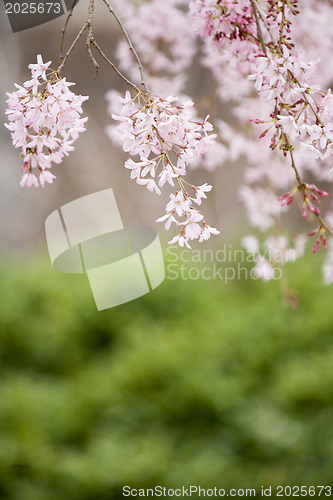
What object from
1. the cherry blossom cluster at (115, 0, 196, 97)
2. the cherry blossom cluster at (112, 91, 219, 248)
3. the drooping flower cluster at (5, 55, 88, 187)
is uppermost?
the cherry blossom cluster at (115, 0, 196, 97)

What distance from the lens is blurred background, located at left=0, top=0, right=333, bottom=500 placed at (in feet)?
8.73

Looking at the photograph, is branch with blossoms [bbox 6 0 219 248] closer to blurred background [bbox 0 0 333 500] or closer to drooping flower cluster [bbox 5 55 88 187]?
drooping flower cluster [bbox 5 55 88 187]

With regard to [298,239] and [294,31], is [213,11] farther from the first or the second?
[298,239]

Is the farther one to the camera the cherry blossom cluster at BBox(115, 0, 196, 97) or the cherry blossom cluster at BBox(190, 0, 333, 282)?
the cherry blossom cluster at BBox(115, 0, 196, 97)

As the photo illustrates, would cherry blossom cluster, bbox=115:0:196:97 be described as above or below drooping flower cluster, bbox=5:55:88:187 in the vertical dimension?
above

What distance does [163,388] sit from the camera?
3162mm

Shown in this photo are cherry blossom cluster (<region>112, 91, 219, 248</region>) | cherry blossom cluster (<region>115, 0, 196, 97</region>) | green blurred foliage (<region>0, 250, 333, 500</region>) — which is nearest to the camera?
cherry blossom cluster (<region>112, 91, 219, 248</region>)

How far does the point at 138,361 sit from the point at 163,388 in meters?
0.21

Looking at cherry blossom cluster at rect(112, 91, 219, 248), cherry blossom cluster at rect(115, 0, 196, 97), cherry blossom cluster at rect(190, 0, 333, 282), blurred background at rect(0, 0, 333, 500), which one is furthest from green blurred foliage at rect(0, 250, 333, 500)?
cherry blossom cluster at rect(112, 91, 219, 248)

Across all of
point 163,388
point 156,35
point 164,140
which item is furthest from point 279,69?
Answer: point 163,388

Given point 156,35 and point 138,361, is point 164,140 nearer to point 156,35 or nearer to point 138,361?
point 156,35

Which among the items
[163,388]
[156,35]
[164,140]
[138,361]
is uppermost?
[156,35]

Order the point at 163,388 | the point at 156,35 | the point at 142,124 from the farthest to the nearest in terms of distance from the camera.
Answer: the point at 163,388 < the point at 156,35 < the point at 142,124

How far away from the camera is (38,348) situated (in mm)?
3660
